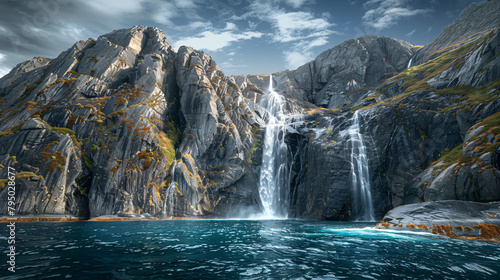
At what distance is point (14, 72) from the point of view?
70000 millimetres

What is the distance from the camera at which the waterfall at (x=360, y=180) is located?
40344mm

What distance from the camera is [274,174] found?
52062 millimetres

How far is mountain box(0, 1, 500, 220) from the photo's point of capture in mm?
34000

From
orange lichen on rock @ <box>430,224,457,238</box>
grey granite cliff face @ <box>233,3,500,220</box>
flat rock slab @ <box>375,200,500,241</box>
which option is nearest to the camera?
flat rock slab @ <box>375,200,500,241</box>

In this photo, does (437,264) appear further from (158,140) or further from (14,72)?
(14,72)

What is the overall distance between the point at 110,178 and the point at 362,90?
78.3 meters

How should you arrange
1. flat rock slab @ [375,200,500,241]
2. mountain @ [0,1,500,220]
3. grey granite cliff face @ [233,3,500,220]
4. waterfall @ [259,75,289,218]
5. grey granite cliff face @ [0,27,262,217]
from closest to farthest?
1. flat rock slab @ [375,200,500,241]
2. grey granite cliff face @ [233,3,500,220]
3. mountain @ [0,1,500,220]
4. grey granite cliff face @ [0,27,262,217]
5. waterfall @ [259,75,289,218]

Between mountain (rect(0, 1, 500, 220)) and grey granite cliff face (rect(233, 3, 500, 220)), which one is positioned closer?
grey granite cliff face (rect(233, 3, 500, 220))

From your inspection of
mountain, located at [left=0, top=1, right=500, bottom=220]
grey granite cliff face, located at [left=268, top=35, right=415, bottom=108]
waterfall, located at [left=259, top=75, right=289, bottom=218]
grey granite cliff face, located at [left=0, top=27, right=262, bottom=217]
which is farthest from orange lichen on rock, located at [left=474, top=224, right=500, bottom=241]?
grey granite cliff face, located at [left=268, top=35, right=415, bottom=108]

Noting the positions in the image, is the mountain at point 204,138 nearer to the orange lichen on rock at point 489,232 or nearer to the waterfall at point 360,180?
the waterfall at point 360,180

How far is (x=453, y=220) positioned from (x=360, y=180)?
23193 mm

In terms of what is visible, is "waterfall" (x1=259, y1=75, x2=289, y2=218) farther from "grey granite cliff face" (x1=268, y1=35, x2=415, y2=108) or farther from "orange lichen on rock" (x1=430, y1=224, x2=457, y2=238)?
"grey granite cliff face" (x1=268, y1=35, x2=415, y2=108)

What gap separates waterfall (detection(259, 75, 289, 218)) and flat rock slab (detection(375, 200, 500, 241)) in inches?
1028

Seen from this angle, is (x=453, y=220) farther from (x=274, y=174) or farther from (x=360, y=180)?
(x=274, y=174)
